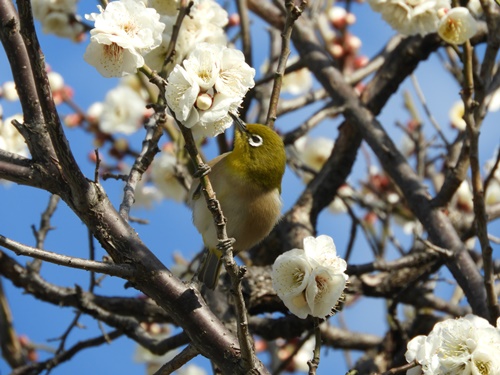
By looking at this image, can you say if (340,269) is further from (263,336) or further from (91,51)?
(263,336)

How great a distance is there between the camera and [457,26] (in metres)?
2.95

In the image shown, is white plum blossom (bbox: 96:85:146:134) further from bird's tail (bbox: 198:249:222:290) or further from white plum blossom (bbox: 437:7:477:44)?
white plum blossom (bbox: 437:7:477:44)

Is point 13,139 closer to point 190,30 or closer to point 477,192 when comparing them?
point 190,30

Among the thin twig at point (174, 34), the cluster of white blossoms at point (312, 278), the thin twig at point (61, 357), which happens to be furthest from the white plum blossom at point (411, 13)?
the thin twig at point (61, 357)

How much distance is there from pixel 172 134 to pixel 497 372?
292 cm

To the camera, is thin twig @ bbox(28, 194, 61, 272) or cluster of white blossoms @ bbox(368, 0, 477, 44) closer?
cluster of white blossoms @ bbox(368, 0, 477, 44)

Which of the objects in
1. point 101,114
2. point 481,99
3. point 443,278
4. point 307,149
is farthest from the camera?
point 307,149

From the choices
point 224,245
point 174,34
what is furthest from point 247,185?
point 224,245

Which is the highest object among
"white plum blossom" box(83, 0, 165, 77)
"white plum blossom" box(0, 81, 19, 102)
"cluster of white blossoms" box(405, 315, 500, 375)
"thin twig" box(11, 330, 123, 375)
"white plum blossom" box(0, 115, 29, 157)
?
"white plum blossom" box(0, 81, 19, 102)

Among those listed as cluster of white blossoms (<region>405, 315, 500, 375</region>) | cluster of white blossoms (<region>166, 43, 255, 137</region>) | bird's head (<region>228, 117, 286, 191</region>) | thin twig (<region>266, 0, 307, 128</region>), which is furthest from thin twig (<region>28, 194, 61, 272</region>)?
cluster of white blossoms (<region>405, 315, 500, 375</region>)

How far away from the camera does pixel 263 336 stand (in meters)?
3.70

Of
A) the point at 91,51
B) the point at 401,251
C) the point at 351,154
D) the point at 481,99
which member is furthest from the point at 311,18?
the point at 91,51

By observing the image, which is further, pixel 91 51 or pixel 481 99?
pixel 481 99

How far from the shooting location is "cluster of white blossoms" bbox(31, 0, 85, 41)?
11.6 ft
